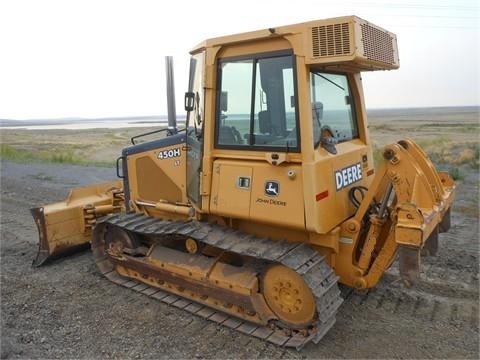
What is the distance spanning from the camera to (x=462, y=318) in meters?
4.39

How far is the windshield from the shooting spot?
413cm

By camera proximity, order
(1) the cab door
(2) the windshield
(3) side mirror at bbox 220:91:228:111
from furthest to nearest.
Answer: (1) the cab door, (3) side mirror at bbox 220:91:228:111, (2) the windshield

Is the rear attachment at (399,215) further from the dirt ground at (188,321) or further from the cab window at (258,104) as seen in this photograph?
the cab window at (258,104)

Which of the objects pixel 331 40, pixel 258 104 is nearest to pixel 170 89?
pixel 258 104

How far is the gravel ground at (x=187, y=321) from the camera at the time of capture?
395cm

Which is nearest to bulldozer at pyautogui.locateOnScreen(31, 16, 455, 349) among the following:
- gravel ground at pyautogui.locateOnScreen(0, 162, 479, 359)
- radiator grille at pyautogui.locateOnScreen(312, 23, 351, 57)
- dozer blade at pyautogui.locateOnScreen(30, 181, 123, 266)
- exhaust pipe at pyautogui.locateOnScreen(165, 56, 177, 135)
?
radiator grille at pyautogui.locateOnScreen(312, 23, 351, 57)

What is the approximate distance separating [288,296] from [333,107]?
198cm

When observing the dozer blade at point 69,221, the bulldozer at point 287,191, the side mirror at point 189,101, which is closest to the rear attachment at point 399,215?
the bulldozer at point 287,191

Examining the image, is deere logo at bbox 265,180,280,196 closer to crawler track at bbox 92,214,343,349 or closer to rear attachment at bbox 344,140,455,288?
crawler track at bbox 92,214,343,349

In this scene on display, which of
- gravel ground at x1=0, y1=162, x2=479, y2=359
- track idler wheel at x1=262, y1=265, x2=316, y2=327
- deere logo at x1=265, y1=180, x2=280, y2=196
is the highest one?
deere logo at x1=265, y1=180, x2=280, y2=196

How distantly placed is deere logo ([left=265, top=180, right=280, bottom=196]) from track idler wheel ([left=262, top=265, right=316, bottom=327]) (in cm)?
69

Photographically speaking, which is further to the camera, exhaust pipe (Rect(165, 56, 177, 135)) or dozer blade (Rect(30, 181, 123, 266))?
dozer blade (Rect(30, 181, 123, 266))

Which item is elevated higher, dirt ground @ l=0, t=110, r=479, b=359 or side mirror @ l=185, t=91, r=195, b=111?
side mirror @ l=185, t=91, r=195, b=111

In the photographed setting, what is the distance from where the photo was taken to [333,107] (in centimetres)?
452
